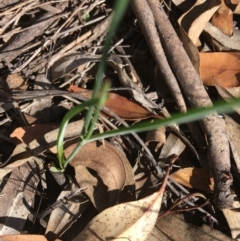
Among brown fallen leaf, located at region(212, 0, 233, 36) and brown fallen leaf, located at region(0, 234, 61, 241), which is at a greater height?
brown fallen leaf, located at region(212, 0, 233, 36)

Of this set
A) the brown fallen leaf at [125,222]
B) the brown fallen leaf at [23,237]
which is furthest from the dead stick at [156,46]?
the brown fallen leaf at [23,237]

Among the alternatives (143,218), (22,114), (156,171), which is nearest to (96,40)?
(22,114)

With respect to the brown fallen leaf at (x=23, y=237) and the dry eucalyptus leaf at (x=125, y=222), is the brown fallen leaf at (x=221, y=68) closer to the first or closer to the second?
the dry eucalyptus leaf at (x=125, y=222)

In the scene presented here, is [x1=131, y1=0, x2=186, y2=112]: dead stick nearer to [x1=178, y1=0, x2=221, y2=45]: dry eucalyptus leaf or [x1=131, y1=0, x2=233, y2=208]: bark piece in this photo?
[x1=131, y1=0, x2=233, y2=208]: bark piece

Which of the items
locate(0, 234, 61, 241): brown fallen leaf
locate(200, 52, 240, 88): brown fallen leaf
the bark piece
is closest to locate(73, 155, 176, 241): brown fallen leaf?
locate(0, 234, 61, 241): brown fallen leaf

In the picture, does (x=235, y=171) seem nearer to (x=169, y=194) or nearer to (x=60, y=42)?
(x=169, y=194)

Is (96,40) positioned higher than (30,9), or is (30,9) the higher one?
(30,9)

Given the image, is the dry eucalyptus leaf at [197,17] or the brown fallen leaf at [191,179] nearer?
the brown fallen leaf at [191,179]
